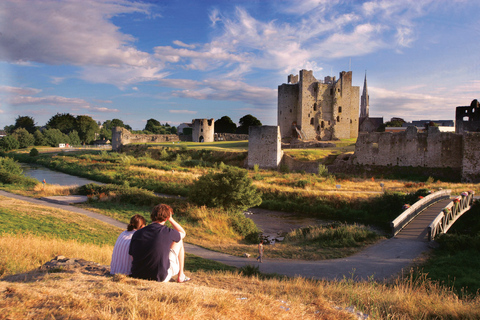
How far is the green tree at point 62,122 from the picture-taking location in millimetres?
85887

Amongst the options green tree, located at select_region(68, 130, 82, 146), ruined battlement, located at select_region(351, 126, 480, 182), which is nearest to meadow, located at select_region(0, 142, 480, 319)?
ruined battlement, located at select_region(351, 126, 480, 182)

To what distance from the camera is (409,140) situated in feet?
102

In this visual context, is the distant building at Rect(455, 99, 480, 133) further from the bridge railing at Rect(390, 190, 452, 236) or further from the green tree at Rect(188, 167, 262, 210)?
the green tree at Rect(188, 167, 262, 210)

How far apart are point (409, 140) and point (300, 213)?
15.9m

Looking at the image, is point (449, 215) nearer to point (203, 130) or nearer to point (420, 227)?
point (420, 227)

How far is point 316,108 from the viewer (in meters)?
49.2

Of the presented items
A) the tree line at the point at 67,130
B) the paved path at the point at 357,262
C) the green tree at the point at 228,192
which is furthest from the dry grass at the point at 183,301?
the tree line at the point at 67,130

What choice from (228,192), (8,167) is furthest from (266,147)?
(8,167)

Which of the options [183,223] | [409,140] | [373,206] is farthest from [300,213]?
[409,140]

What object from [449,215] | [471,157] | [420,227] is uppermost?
[471,157]

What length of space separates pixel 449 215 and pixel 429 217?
2.92ft

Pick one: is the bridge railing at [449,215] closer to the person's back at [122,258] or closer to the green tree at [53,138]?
the person's back at [122,258]

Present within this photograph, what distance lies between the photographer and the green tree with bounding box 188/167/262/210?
1933 centimetres

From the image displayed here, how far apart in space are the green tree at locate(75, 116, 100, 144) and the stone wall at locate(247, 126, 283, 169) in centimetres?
6652
